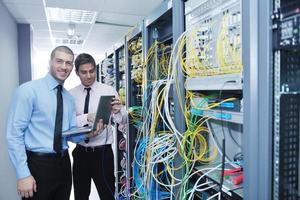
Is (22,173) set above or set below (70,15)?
below

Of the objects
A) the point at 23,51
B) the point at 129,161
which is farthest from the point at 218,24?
the point at 23,51

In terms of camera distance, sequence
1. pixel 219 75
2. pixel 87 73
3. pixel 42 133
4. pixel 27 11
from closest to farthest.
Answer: pixel 219 75 → pixel 42 133 → pixel 87 73 → pixel 27 11

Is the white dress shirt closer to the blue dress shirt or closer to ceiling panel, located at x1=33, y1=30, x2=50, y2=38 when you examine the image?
the blue dress shirt

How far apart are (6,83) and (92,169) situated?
152 centimetres

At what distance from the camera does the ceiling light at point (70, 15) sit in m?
3.04

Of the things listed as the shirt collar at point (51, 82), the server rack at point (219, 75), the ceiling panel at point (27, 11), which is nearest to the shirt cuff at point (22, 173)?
the shirt collar at point (51, 82)

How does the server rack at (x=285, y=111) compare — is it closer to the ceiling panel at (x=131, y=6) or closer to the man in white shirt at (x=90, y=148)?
the man in white shirt at (x=90, y=148)

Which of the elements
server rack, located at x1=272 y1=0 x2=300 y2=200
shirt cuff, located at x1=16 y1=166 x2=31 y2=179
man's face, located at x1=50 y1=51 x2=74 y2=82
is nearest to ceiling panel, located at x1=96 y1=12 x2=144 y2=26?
man's face, located at x1=50 y1=51 x2=74 y2=82

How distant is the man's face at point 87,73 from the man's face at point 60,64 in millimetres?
342

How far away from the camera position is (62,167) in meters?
1.59

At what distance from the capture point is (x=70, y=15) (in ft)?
10.6

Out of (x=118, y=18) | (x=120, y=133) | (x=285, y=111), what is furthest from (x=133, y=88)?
(x=285, y=111)

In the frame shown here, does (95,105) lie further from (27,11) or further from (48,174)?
(27,11)

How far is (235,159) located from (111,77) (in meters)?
2.49
